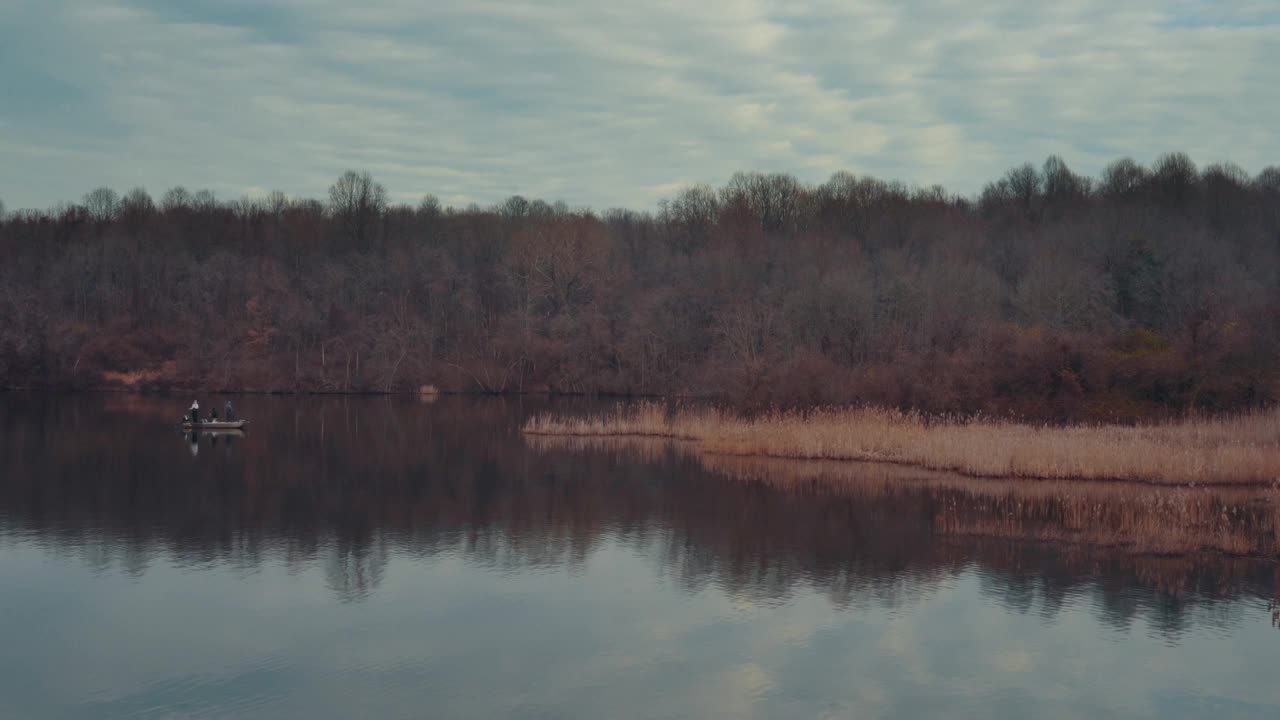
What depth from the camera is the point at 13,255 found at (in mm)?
91250

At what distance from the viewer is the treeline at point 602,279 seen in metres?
57.4

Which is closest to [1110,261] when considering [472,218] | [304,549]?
[304,549]

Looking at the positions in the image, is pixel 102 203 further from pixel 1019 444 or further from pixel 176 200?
pixel 1019 444

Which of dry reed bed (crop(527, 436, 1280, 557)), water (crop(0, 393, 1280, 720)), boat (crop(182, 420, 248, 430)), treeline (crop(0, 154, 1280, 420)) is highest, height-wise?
treeline (crop(0, 154, 1280, 420))

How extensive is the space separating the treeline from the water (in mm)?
17846

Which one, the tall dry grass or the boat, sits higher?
the tall dry grass

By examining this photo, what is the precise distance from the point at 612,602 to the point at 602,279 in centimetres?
6820

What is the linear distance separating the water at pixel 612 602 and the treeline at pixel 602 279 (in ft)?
58.5

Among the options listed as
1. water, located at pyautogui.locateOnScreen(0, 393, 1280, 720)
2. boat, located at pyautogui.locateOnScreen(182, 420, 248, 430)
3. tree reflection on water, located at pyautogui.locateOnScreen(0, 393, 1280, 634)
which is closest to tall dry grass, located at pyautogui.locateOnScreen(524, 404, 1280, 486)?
tree reflection on water, located at pyautogui.locateOnScreen(0, 393, 1280, 634)

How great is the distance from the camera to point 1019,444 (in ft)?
84.2

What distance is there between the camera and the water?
35.3 feet

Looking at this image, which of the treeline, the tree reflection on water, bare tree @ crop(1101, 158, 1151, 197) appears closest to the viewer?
the tree reflection on water

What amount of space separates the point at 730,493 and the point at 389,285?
66.5 m

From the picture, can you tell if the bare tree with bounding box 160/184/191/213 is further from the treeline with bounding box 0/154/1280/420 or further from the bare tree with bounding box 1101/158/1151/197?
the bare tree with bounding box 1101/158/1151/197
